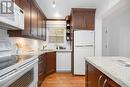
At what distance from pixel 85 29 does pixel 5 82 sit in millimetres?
4659

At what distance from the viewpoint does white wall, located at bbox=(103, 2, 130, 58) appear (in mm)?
5645

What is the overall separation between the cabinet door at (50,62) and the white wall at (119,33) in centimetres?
246

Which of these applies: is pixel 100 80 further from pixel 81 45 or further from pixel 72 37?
pixel 72 37

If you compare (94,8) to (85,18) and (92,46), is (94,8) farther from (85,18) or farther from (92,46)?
(92,46)

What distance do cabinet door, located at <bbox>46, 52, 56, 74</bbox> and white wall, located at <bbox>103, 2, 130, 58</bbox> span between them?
2.46m

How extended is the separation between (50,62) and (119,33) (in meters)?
3.07

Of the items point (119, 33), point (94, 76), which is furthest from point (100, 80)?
point (119, 33)

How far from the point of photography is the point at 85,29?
565 centimetres

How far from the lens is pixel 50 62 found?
19.1 feet

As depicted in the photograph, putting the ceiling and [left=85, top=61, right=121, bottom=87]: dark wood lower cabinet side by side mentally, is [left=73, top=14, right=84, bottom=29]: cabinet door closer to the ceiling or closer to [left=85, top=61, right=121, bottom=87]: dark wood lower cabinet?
the ceiling

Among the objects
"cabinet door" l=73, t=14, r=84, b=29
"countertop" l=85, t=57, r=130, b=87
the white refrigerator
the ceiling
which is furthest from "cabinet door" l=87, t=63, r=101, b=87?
"cabinet door" l=73, t=14, r=84, b=29

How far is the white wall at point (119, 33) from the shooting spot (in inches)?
222

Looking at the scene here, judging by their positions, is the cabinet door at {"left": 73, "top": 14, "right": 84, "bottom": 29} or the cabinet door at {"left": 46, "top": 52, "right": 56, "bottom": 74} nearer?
the cabinet door at {"left": 46, "top": 52, "right": 56, "bottom": 74}

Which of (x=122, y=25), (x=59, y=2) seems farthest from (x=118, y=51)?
(x=59, y=2)
